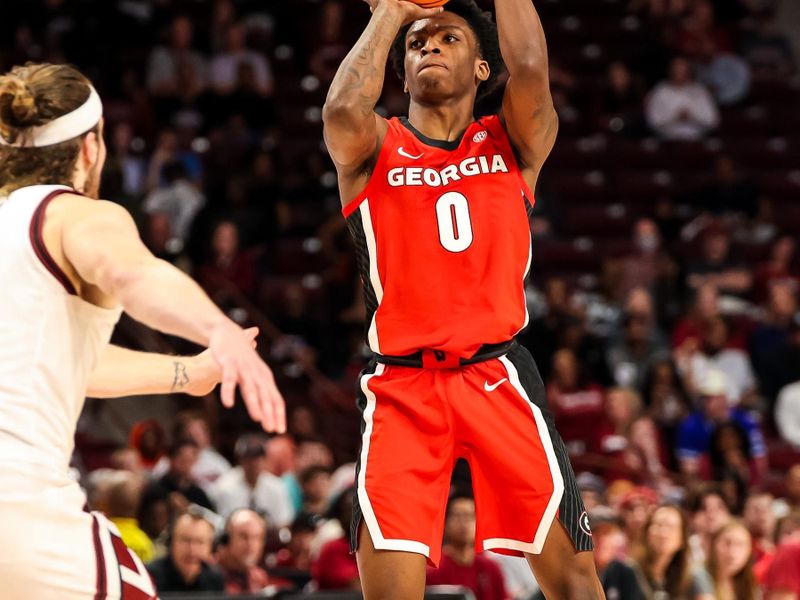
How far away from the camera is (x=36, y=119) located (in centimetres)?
343

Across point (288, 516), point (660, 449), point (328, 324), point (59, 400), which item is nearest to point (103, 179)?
point (328, 324)

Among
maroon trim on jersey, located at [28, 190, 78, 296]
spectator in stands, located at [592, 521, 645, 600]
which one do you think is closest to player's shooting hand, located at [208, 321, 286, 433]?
maroon trim on jersey, located at [28, 190, 78, 296]

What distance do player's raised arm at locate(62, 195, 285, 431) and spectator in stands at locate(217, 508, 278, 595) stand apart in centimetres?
533

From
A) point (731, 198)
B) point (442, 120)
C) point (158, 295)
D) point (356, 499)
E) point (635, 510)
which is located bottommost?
point (731, 198)

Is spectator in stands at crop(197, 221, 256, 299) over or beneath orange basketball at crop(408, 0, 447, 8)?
beneath

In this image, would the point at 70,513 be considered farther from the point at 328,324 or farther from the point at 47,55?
the point at 47,55

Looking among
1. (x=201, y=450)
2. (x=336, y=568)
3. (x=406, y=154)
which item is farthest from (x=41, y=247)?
(x=201, y=450)

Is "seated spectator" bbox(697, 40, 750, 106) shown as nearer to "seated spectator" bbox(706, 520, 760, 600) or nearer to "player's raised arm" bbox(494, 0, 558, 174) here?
"seated spectator" bbox(706, 520, 760, 600)

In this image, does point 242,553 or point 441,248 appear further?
point 242,553

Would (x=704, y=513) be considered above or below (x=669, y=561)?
below

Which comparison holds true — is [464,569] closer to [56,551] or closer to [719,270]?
[56,551]

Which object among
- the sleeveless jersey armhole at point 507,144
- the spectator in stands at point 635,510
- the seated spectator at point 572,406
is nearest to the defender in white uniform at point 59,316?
the sleeveless jersey armhole at point 507,144

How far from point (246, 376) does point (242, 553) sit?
5700 mm

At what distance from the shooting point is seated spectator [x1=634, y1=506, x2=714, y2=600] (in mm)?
7996
